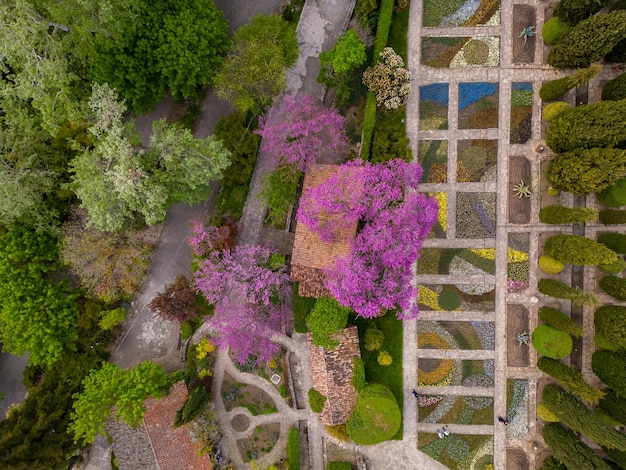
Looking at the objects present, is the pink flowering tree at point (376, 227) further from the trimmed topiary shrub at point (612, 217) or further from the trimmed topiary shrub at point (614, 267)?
the trimmed topiary shrub at point (612, 217)

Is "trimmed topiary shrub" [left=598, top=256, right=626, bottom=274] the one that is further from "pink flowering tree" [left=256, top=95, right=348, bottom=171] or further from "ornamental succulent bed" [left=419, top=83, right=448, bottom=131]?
"pink flowering tree" [left=256, top=95, right=348, bottom=171]

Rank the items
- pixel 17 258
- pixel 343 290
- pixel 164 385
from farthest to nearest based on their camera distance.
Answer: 1. pixel 164 385
2. pixel 17 258
3. pixel 343 290

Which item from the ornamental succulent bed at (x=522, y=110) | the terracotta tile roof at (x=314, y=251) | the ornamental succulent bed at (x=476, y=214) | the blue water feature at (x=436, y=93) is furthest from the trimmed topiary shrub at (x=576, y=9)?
the terracotta tile roof at (x=314, y=251)

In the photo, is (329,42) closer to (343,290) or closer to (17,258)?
(343,290)

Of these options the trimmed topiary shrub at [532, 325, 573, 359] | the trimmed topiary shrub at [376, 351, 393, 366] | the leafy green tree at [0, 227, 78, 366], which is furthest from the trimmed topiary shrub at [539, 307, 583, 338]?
the leafy green tree at [0, 227, 78, 366]

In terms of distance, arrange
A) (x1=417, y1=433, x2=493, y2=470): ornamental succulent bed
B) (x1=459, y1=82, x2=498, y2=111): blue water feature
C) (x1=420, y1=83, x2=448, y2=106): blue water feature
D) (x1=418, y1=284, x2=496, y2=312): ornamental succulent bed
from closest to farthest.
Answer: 1. (x1=459, y1=82, x2=498, y2=111): blue water feature
2. (x1=420, y1=83, x2=448, y2=106): blue water feature
3. (x1=418, y1=284, x2=496, y2=312): ornamental succulent bed
4. (x1=417, y1=433, x2=493, y2=470): ornamental succulent bed

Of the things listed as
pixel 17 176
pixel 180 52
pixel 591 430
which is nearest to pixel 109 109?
pixel 180 52
